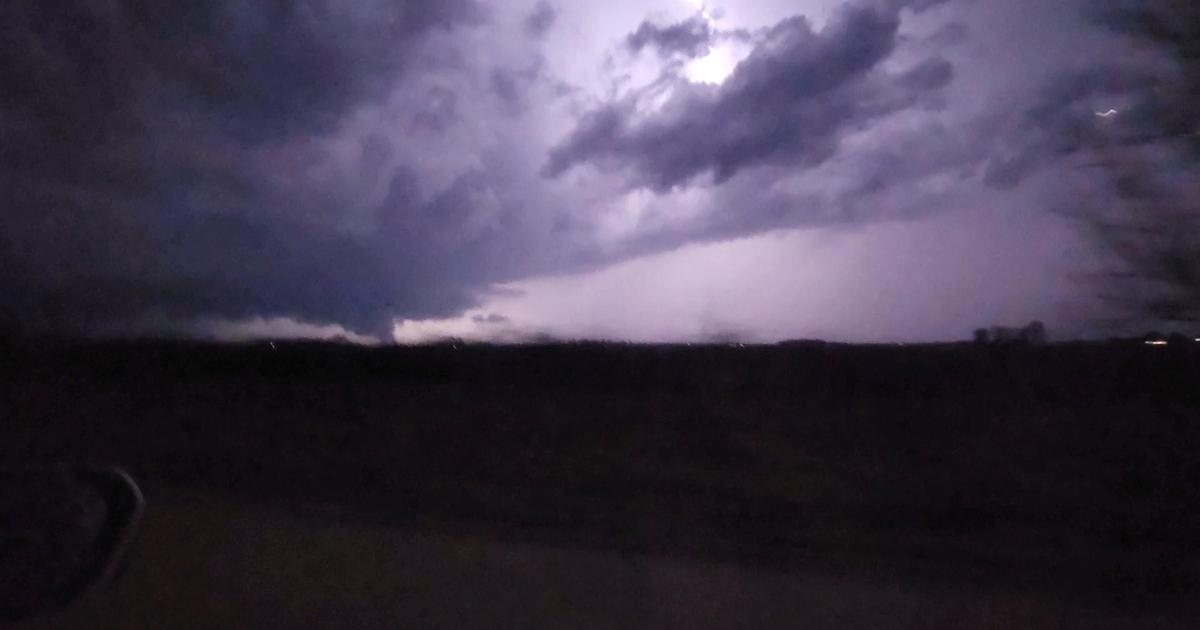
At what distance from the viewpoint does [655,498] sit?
45.4ft

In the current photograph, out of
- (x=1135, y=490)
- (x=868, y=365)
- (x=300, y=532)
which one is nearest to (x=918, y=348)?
(x=868, y=365)

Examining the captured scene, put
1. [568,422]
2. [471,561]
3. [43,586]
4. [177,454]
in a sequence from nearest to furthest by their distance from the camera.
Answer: [43,586], [471,561], [177,454], [568,422]

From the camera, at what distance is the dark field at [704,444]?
11.4 metres

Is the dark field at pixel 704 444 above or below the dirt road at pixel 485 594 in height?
above

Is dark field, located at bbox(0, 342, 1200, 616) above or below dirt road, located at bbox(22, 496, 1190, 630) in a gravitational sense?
above

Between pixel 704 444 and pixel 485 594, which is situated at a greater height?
pixel 704 444

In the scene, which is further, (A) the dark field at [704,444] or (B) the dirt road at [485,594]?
(A) the dark field at [704,444]

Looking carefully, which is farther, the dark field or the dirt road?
the dark field

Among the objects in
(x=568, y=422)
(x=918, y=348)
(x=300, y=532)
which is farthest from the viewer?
(x=918, y=348)

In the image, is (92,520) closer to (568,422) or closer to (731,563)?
(731,563)

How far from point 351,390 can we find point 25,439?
25.4ft

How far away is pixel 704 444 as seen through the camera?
18.1 m

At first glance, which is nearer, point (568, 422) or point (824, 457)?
point (824, 457)

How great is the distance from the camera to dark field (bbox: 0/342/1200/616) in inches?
449
